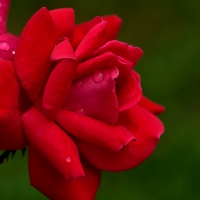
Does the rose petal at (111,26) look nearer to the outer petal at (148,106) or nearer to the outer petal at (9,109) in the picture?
the outer petal at (148,106)

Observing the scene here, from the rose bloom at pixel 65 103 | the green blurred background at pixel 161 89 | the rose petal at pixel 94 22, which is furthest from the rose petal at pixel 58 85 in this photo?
the green blurred background at pixel 161 89

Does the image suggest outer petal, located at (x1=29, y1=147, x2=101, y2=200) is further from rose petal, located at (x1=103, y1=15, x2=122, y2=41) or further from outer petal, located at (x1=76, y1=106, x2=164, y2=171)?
rose petal, located at (x1=103, y1=15, x2=122, y2=41)

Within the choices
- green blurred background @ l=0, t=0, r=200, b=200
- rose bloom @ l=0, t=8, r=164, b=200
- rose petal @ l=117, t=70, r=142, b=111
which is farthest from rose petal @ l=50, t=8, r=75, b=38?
green blurred background @ l=0, t=0, r=200, b=200

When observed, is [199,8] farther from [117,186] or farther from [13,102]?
[13,102]

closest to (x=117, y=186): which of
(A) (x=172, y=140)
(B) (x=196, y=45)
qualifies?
(A) (x=172, y=140)

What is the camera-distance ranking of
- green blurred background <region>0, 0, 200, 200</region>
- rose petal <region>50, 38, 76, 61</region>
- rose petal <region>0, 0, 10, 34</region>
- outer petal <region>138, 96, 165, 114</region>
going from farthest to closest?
green blurred background <region>0, 0, 200, 200</region> → outer petal <region>138, 96, 165, 114</region> → rose petal <region>0, 0, 10, 34</region> → rose petal <region>50, 38, 76, 61</region>

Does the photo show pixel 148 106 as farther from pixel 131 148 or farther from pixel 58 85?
pixel 58 85

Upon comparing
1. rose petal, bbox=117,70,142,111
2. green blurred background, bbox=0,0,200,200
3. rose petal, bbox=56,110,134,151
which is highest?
rose petal, bbox=117,70,142,111
